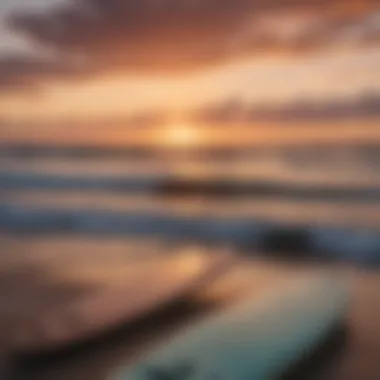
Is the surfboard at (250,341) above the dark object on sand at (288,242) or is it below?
below

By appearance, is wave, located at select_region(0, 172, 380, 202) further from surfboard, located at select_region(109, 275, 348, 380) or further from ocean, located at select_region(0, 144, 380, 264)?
surfboard, located at select_region(109, 275, 348, 380)

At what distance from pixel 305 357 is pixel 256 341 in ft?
0.11

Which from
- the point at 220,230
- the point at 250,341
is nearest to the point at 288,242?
the point at 220,230

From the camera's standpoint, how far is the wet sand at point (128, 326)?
0.47m

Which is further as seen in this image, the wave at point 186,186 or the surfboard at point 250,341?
the wave at point 186,186

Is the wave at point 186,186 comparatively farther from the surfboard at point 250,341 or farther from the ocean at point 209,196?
the surfboard at point 250,341

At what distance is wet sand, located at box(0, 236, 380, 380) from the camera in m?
0.47

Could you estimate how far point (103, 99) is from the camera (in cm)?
68

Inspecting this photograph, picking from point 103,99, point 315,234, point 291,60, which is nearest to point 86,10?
point 103,99

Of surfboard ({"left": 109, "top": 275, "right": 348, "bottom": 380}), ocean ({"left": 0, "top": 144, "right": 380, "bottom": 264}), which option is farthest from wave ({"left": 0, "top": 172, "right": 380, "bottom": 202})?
surfboard ({"left": 109, "top": 275, "right": 348, "bottom": 380})

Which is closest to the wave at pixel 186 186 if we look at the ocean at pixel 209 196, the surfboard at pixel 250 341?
the ocean at pixel 209 196

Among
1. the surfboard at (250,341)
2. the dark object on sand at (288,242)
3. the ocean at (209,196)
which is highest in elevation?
the ocean at (209,196)

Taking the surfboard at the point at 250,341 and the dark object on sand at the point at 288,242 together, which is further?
the dark object on sand at the point at 288,242

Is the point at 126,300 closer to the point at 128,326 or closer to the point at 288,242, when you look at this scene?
the point at 128,326
